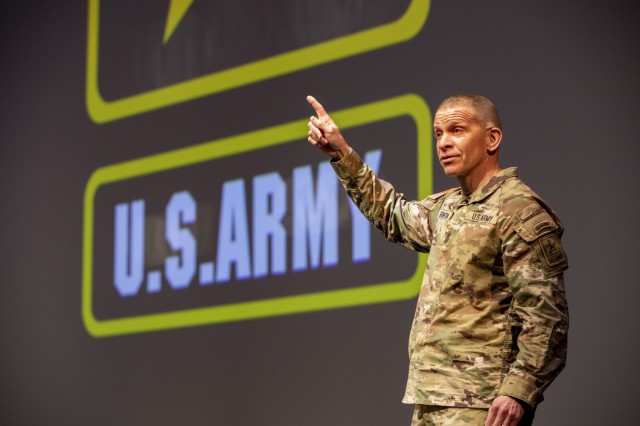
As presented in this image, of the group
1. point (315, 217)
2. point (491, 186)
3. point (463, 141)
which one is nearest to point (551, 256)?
point (491, 186)

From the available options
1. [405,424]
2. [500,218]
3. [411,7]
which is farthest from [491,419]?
[411,7]

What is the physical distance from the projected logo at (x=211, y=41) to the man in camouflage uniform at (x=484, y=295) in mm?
1231

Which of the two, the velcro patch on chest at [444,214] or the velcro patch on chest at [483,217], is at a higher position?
the velcro patch on chest at [444,214]

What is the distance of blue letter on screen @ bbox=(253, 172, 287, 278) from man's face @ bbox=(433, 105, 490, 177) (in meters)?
1.57

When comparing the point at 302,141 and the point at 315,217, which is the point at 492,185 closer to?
the point at 315,217

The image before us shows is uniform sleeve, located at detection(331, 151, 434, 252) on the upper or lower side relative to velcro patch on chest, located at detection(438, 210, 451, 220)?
upper

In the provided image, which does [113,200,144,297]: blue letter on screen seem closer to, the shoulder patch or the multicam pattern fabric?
the multicam pattern fabric

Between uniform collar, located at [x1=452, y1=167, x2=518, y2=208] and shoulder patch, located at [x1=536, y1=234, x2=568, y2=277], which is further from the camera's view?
uniform collar, located at [x1=452, y1=167, x2=518, y2=208]

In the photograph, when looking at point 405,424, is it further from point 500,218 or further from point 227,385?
point 500,218

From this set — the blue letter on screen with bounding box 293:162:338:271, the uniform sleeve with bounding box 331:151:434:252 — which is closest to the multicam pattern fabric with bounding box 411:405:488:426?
the uniform sleeve with bounding box 331:151:434:252

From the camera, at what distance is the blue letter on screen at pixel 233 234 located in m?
3.83

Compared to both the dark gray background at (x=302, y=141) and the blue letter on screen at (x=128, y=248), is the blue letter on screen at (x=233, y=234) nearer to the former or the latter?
the dark gray background at (x=302, y=141)

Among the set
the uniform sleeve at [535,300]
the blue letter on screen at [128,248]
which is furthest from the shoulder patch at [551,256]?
the blue letter on screen at [128,248]

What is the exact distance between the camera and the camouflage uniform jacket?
196 centimetres
